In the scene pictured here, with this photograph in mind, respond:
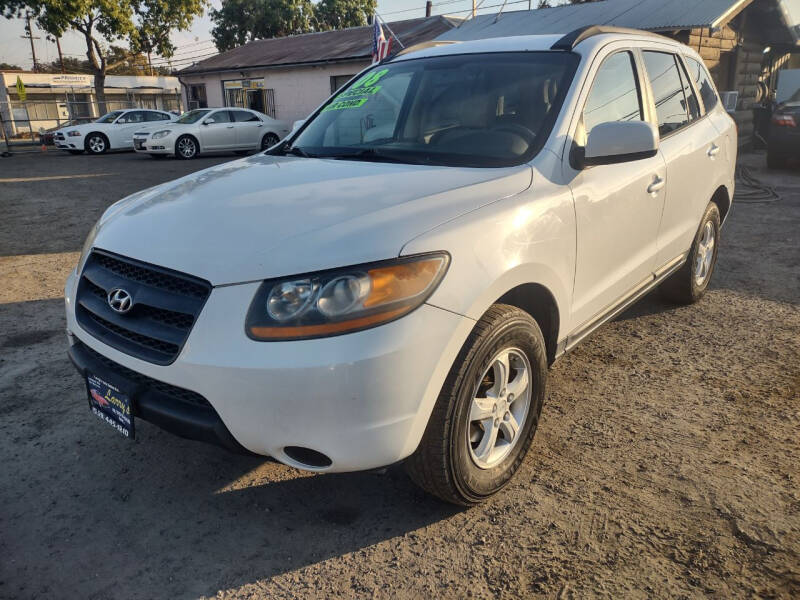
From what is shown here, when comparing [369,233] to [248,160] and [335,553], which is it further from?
[248,160]

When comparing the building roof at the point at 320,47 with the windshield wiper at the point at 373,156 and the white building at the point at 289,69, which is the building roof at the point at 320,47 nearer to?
the white building at the point at 289,69

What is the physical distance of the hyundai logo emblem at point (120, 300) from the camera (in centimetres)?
226

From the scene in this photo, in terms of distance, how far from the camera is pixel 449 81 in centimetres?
342

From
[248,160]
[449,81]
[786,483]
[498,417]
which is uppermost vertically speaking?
[449,81]

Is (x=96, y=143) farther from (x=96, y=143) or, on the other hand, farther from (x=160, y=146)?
(x=160, y=146)

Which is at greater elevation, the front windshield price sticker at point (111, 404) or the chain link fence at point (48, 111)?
the chain link fence at point (48, 111)

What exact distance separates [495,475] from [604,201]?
1.36 meters

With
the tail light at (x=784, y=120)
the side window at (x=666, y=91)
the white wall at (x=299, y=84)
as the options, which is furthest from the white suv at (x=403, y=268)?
the white wall at (x=299, y=84)

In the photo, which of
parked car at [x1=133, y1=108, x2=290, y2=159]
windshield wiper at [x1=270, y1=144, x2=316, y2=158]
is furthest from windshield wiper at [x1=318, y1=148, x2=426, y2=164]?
parked car at [x1=133, y1=108, x2=290, y2=159]

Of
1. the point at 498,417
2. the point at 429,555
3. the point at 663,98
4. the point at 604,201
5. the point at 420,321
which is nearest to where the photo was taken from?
the point at 420,321

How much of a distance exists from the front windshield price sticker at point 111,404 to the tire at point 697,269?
3665 millimetres

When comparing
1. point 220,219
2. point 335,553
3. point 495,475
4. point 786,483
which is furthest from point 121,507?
point 786,483

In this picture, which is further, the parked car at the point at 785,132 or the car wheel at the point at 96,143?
the car wheel at the point at 96,143

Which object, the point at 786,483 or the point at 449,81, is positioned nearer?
the point at 786,483
